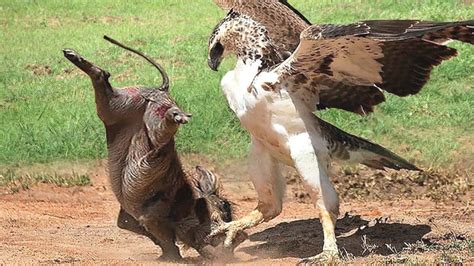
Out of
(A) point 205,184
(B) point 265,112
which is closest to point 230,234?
(A) point 205,184

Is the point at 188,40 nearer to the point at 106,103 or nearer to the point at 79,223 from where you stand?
the point at 79,223

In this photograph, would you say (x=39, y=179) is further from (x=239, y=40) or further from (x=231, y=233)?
(x=239, y=40)

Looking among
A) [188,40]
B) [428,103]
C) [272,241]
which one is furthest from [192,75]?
[272,241]

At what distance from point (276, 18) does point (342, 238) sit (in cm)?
152

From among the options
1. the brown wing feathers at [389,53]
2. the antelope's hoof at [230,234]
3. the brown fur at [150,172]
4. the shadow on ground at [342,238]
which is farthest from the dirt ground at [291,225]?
the brown wing feathers at [389,53]

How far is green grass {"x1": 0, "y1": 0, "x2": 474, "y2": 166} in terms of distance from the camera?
9102 mm

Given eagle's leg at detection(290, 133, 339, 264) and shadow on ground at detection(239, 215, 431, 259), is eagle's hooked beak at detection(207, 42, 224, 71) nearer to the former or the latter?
eagle's leg at detection(290, 133, 339, 264)

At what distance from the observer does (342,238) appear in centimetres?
674

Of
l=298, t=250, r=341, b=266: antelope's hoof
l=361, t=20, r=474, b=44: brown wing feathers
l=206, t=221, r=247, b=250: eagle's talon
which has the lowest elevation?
l=206, t=221, r=247, b=250: eagle's talon

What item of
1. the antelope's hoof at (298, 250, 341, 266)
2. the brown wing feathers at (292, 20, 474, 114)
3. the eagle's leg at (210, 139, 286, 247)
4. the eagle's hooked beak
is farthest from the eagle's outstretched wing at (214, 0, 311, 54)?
the antelope's hoof at (298, 250, 341, 266)

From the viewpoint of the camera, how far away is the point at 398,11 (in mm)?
13641

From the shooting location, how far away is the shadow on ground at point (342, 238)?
6.34 meters

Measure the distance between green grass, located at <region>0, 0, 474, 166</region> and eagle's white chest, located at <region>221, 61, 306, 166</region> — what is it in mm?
2940

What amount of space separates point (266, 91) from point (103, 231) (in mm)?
2012
